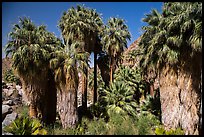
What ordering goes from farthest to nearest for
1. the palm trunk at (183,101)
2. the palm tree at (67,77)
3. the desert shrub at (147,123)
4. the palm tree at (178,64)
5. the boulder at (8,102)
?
the boulder at (8,102) < the palm tree at (67,77) < the desert shrub at (147,123) < the palm trunk at (183,101) < the palm tree at (178,64)

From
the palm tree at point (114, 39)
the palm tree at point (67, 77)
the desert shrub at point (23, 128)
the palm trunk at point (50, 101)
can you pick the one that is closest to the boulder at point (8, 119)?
the palm trunk at point (50, 101)

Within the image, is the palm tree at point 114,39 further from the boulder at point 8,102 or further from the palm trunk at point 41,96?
the boulder at point 8,102

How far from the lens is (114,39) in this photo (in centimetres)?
2162

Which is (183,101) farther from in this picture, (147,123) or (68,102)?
(68,102)

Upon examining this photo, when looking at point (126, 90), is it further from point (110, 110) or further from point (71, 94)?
point (71, 94)

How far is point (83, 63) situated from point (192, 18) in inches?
258

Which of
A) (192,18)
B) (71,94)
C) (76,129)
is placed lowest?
(76,129)

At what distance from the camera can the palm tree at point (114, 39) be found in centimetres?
2142

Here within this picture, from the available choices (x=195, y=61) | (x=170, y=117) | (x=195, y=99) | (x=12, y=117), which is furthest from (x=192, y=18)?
(x=12, y=117)

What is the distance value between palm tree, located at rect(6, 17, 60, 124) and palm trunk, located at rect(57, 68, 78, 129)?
1273mm

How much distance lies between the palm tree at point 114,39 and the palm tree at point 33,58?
741 cm

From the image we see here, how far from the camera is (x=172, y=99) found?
14.2 m

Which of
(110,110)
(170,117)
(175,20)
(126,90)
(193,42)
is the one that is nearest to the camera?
(193,42)

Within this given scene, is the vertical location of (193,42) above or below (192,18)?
below
